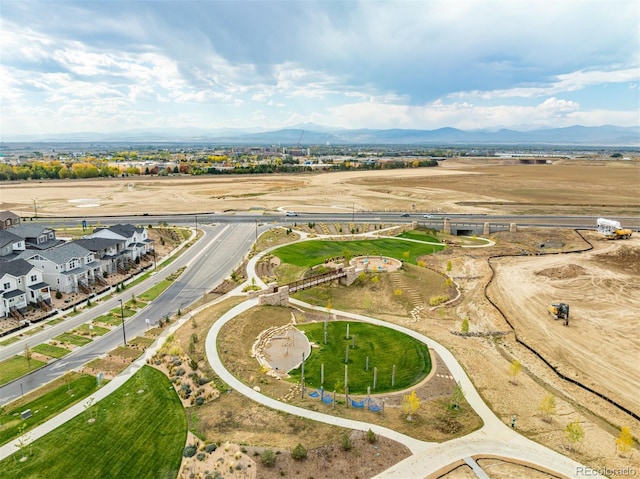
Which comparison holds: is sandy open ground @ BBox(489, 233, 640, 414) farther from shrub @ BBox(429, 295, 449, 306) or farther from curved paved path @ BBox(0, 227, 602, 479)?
curved paved path @ BBox(0, 227, 602, 479)

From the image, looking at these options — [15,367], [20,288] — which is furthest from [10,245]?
[15,367]

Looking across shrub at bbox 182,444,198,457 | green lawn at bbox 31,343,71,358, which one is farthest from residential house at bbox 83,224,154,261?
shrub at bbox 182,444,198,457

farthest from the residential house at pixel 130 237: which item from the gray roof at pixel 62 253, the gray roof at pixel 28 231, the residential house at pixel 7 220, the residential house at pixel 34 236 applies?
the residential house at pixel 7 220

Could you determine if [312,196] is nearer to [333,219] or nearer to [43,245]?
[333,219]

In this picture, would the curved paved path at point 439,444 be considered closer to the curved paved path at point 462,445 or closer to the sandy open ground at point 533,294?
the curved paved path at point 462,445

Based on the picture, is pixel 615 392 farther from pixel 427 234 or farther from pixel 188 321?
pixel 427 234

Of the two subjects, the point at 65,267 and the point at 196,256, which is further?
the point at 196,256
